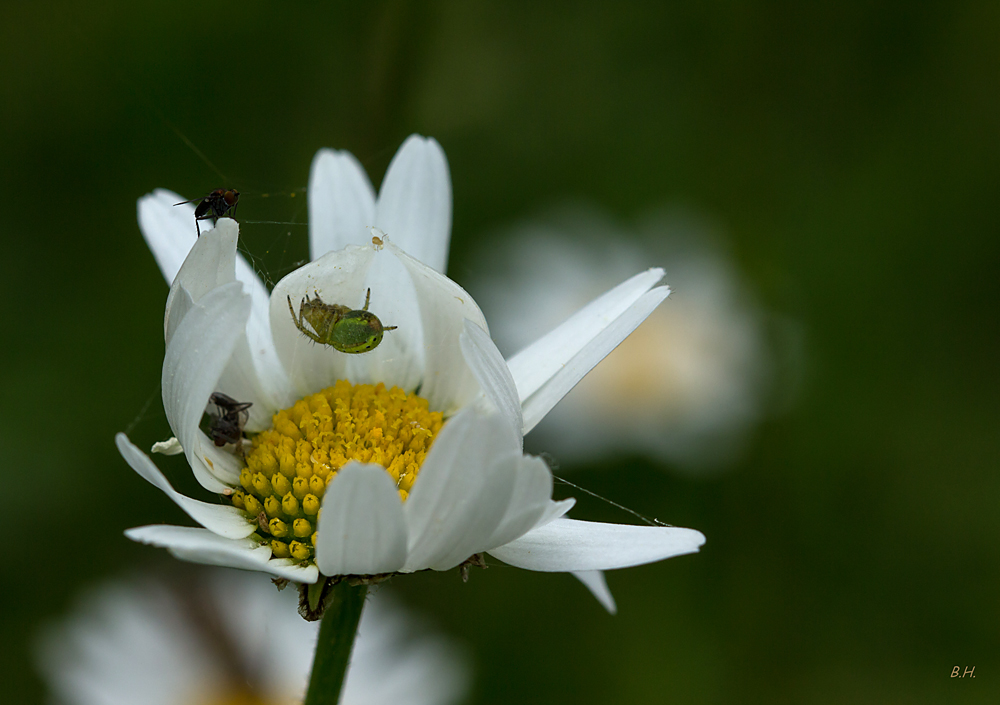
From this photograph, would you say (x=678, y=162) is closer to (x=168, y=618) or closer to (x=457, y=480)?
(x=168, y=618)

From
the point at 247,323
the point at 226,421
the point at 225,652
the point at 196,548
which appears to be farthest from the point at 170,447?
the point at 225,652

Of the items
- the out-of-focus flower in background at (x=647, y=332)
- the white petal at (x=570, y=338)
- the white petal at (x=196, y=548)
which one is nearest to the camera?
the white petal at (x=196, y=548)

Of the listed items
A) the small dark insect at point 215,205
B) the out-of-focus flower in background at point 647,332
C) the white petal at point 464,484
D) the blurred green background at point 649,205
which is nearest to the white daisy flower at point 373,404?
the white petal at point 464,484

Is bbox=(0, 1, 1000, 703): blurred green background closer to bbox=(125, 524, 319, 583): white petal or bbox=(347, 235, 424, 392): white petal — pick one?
bbox=(347, 235, 424, 392): white petal

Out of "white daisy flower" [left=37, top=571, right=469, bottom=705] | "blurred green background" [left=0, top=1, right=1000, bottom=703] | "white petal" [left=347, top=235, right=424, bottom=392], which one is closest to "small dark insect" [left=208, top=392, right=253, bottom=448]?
"white petal" [left=347, top=235, right=424, bottom=392]

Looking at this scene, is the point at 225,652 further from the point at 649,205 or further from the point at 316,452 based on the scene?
the point at 649,205

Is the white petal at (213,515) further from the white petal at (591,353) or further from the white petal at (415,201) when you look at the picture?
the white petal at (415,201)
